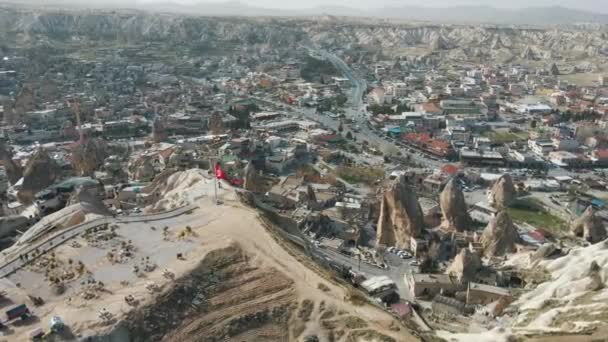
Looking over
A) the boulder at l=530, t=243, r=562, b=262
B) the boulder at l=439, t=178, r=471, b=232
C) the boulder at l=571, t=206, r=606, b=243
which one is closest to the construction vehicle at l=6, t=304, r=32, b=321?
the boulder at l=530, t=243, r=562, b=262

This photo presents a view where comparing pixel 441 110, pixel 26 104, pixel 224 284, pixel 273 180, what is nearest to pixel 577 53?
pixel 441 110

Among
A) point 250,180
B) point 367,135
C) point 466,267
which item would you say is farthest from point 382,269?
point 367,135

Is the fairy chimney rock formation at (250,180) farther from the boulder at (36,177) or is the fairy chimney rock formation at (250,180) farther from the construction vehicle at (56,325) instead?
the construction vehicle at (56,325)

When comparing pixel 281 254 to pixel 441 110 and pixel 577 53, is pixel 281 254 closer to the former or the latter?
pixel 441 110

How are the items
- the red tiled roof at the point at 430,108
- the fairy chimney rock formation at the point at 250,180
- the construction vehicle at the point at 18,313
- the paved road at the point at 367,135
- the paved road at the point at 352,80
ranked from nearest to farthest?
the construction vehicle at the point at 18,313 < the fairy chimney rock formation at the point at 250,180 < the paved road at the point at 367,135 < the red tiled roof at the point at 430,108 < the paved road at the point at 352,80

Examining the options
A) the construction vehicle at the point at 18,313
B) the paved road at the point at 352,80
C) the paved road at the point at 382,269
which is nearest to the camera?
the construction vehicle at the point at 18,313

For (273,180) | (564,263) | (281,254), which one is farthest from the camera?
(273,180)

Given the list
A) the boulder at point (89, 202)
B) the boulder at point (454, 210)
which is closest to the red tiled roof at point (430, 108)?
the boulder at point (454, 210)
